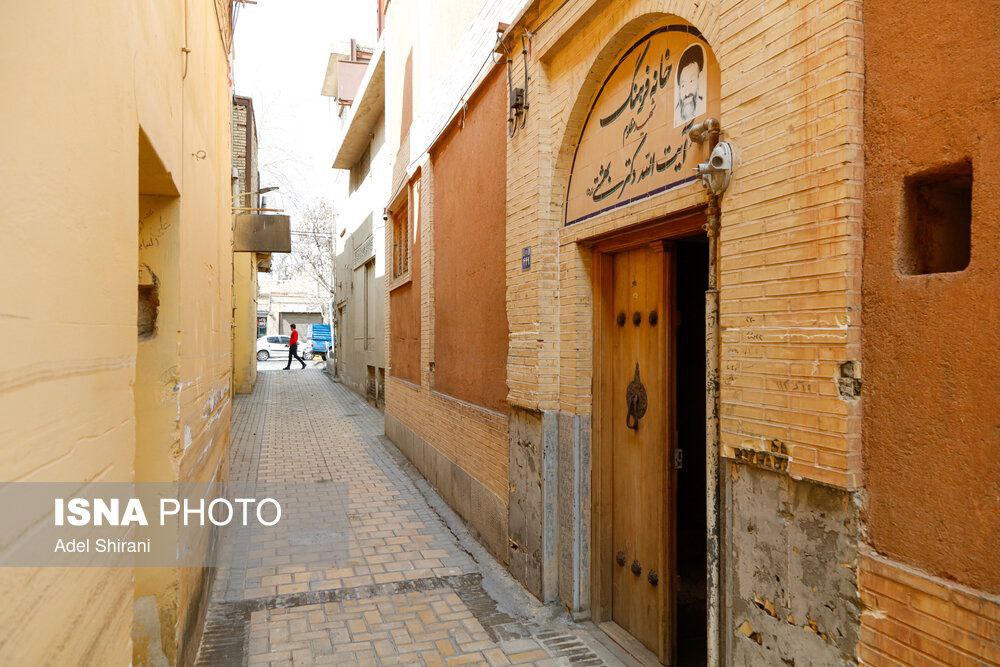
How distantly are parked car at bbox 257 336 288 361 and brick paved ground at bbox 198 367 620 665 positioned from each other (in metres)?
33.6

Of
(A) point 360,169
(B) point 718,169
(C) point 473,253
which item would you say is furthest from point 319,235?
(B) point 718,169

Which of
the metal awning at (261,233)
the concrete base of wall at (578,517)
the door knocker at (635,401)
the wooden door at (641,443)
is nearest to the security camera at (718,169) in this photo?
the wooden door at (641,443)

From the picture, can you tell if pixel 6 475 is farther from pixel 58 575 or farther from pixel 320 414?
pixel 320 414

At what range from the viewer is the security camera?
3.00m

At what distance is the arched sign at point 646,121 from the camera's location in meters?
3.51

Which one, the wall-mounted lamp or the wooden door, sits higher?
the wall-mounted lamp

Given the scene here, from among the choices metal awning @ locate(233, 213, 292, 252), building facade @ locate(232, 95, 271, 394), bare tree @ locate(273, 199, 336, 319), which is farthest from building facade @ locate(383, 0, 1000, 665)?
bare tree @ locate(273, 199, 336, 319)

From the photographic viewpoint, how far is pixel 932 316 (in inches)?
83.6

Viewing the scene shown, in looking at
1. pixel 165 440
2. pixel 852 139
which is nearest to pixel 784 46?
pixel 852 139

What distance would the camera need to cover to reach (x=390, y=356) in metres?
12.0

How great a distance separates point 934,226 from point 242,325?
759 inches

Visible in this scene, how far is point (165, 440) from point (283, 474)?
20.9 ft

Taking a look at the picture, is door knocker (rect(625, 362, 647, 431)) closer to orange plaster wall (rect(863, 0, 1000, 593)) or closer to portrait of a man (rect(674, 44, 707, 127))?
portrait of a man (rect(674, 44, 707, 127))

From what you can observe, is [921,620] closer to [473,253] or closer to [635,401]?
[635,401]
